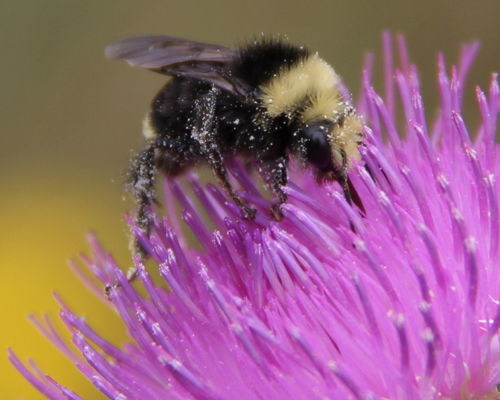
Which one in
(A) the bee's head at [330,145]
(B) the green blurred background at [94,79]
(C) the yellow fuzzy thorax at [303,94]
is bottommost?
(A) the bee's head at [330,145]

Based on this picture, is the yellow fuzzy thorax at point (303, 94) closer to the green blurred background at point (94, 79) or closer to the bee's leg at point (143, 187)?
the bee's leg at point (143, 187)

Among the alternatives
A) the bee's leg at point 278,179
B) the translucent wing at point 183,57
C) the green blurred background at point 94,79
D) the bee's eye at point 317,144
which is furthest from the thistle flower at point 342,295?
the green blurred background at point 94,79

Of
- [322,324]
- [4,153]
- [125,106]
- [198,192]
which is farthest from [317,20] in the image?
[322,324]

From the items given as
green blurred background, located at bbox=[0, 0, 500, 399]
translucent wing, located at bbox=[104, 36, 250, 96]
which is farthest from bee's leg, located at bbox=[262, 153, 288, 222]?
green blurred background, located at bbox=[0, 0, 500, 399]

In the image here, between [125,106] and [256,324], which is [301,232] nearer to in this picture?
[256,324]

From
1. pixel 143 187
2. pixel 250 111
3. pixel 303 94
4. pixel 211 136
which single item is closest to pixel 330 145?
pixel 303 94
